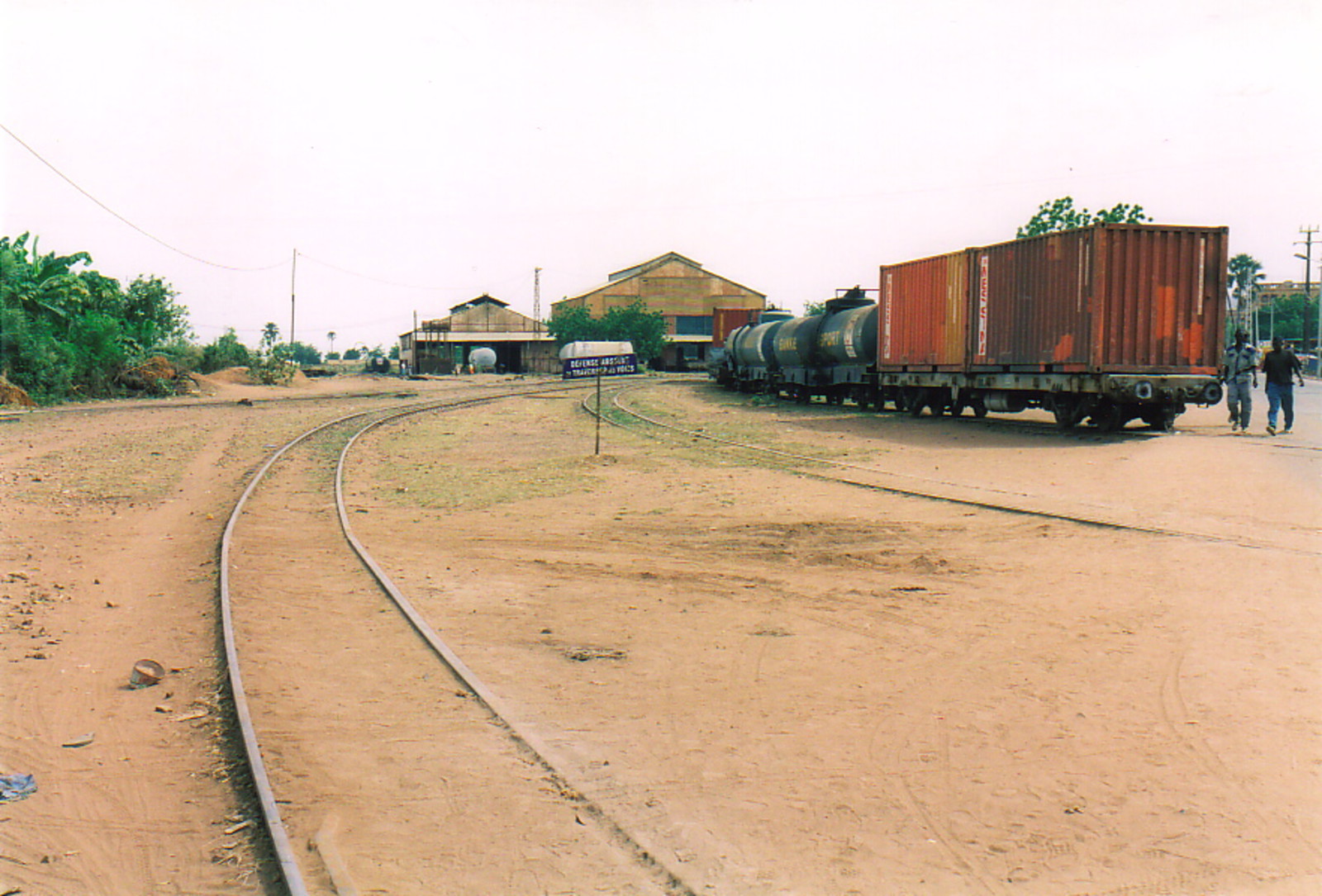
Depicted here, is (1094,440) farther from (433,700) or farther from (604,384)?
(604,384)

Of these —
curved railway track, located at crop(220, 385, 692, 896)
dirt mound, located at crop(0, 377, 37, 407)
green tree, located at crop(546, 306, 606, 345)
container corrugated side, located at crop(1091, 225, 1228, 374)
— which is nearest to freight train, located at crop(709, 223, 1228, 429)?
container corrugated side, located at crop(1091, 225, 1228, 374)

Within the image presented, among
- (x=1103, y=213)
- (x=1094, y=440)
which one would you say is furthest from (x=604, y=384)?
(x=1094, y=440)

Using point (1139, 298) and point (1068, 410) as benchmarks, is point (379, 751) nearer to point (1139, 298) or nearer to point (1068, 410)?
point (1139, 298)

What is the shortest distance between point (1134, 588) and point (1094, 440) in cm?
1002

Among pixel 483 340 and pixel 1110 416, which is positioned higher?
pixel 483 340

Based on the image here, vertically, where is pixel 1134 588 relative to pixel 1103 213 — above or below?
below

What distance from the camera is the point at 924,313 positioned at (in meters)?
22.6

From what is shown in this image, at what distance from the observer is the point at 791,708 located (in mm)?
5383

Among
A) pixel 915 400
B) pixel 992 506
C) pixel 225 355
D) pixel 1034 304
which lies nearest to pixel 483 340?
pixel 225 355

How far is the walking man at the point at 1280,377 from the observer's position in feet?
55.7

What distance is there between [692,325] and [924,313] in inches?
2395

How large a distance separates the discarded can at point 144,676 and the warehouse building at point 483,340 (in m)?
68.4

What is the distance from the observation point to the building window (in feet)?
270

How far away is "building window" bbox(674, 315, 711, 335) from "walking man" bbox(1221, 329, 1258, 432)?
212 feet
